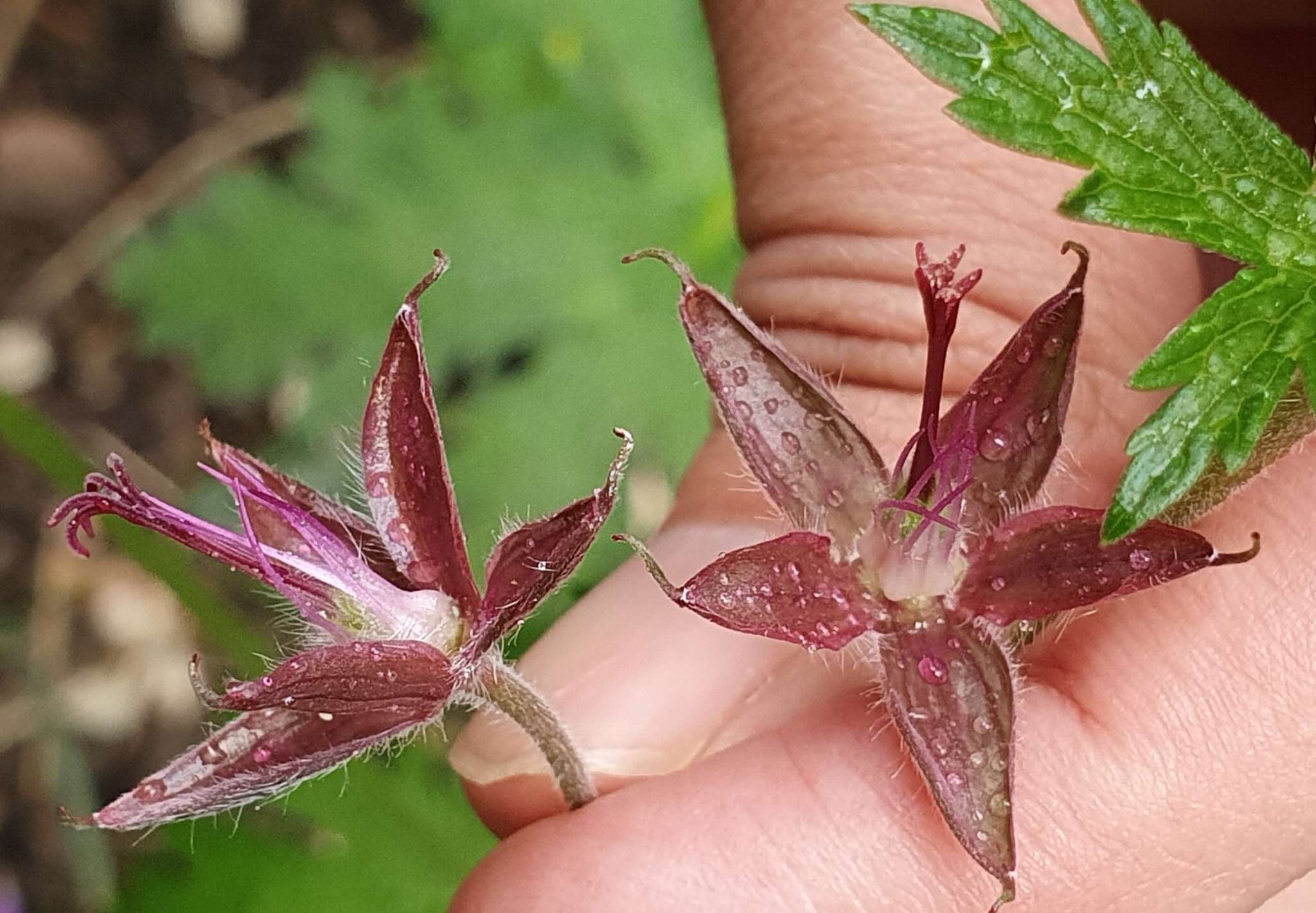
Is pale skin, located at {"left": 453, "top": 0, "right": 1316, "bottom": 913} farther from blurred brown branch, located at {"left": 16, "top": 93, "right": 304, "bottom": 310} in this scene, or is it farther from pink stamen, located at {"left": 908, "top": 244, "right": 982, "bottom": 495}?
blurred brown branch, located at {"left": 16, "top": 93, "right": 304, "bottom": 310}

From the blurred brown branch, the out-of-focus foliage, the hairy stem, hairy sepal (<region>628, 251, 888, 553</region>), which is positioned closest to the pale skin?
the hairy stem

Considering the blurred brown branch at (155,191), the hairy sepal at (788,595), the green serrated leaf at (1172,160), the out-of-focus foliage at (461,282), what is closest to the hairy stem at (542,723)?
the hairy sepal at (788,595)

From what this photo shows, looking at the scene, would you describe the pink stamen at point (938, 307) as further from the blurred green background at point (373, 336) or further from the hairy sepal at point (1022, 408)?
the blurred green background at point (373, 336)

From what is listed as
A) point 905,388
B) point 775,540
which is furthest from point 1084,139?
point 905,388

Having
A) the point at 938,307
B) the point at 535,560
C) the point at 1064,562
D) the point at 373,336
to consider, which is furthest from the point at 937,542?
the point at 373,336

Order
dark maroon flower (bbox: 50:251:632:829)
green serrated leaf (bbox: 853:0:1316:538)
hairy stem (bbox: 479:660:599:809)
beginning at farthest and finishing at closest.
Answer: hairy stem (bbox: 479:660:599:809), dark maroon flower (bbox: 50:251:632:829), green serrated leaf (bbox: 853:0:1316:538)

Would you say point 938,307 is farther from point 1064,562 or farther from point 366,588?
point 366,588
